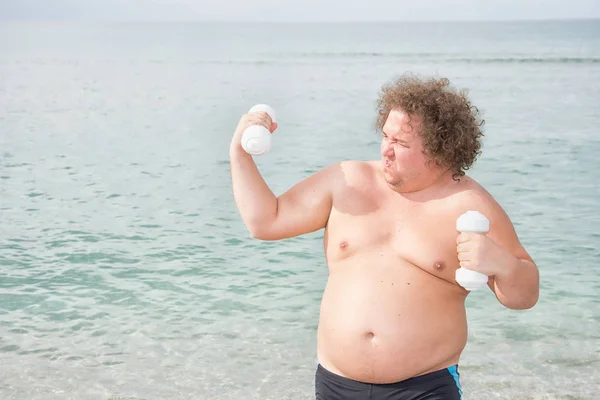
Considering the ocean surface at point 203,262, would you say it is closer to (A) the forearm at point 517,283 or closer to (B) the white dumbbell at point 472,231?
(A) the forearm at point 517,283

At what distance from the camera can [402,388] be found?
309 cm

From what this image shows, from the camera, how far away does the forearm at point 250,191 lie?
3.14 m

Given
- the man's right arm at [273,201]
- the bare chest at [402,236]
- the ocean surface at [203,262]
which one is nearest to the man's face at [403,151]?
the bare chest at [402,236]

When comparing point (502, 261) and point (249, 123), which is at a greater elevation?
point (249, 123)

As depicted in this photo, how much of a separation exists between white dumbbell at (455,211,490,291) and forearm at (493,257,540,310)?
115 mm

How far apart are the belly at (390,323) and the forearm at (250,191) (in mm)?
348

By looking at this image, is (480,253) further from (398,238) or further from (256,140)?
(256,140)

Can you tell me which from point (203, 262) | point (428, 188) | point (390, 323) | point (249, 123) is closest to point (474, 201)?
point (428, 188)

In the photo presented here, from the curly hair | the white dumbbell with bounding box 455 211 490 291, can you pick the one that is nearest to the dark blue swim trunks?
the white dumbbell with bounding box 455 211 490 291

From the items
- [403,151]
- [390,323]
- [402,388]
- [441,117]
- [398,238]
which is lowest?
[402,388]

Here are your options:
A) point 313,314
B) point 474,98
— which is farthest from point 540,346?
point 474,98

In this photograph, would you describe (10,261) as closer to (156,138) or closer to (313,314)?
(313,314)

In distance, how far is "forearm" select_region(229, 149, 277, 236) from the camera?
314 cm

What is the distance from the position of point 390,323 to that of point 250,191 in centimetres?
63
